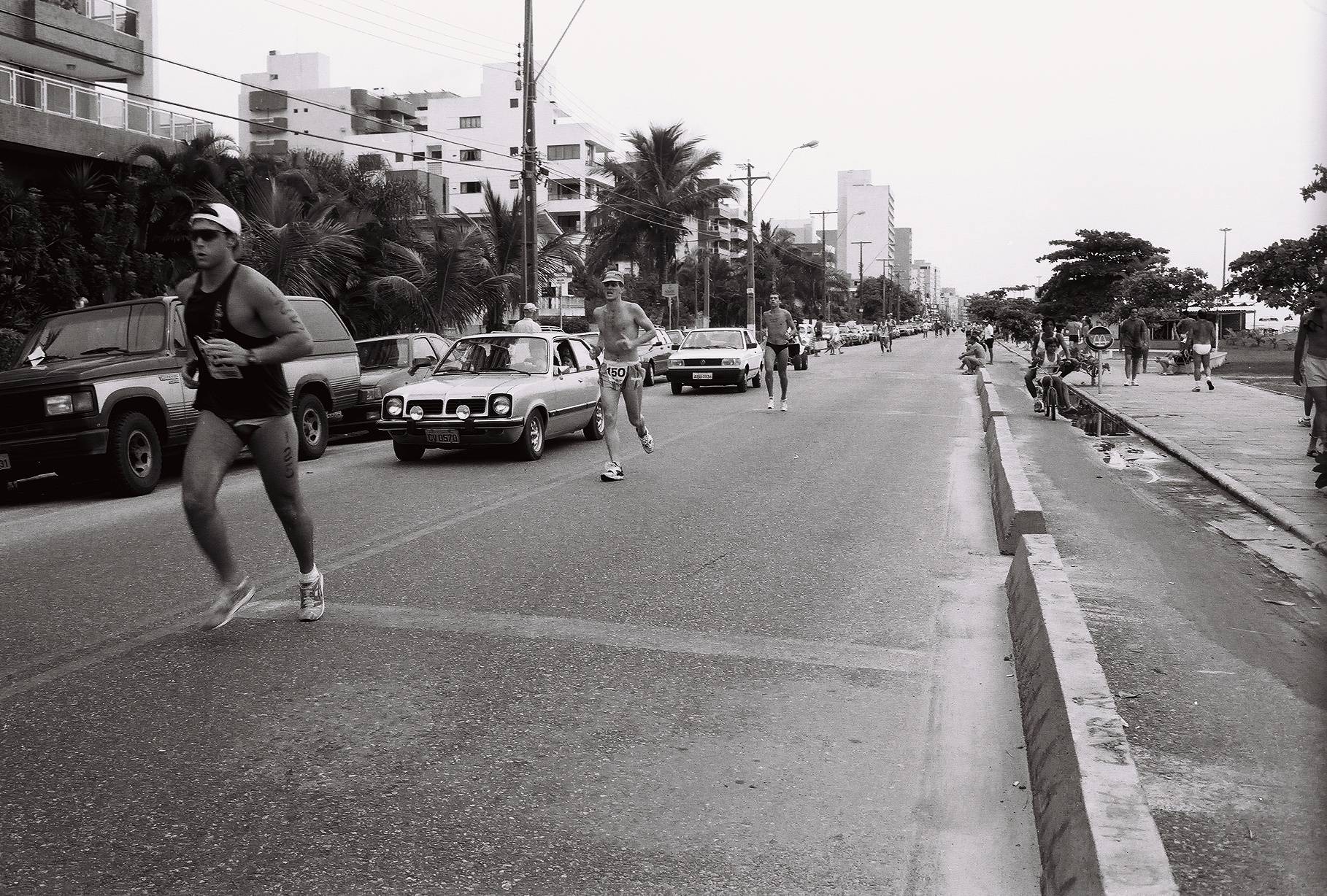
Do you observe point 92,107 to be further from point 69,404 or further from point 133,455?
point 69,404

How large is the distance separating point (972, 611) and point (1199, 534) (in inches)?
126

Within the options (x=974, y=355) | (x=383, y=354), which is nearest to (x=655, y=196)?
(x=974, y=355)

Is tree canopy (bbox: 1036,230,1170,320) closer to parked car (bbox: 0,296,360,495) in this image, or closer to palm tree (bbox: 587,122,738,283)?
palm tree (bbox: 587,122,738,283)

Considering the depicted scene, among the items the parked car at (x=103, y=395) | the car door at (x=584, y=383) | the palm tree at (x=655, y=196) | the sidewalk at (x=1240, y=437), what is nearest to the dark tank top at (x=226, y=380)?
the parked car at (x=103, y=395)

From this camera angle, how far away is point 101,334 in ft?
36.7

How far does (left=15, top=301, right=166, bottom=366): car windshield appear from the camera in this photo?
36.4ft

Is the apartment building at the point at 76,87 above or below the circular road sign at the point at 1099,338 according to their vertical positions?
above

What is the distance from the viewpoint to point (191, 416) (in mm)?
11242

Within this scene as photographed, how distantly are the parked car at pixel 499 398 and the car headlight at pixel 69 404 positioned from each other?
9.34 feet

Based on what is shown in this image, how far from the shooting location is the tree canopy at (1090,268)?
75.1 m

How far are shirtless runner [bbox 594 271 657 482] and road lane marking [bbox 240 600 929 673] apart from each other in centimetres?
477

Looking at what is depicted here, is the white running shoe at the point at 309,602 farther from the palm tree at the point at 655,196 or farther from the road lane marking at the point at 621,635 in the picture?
the palm tree at the point at 655,196

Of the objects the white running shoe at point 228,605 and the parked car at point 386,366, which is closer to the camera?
the white running shoe at point 228,605

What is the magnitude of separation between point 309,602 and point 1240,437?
12601 mm
